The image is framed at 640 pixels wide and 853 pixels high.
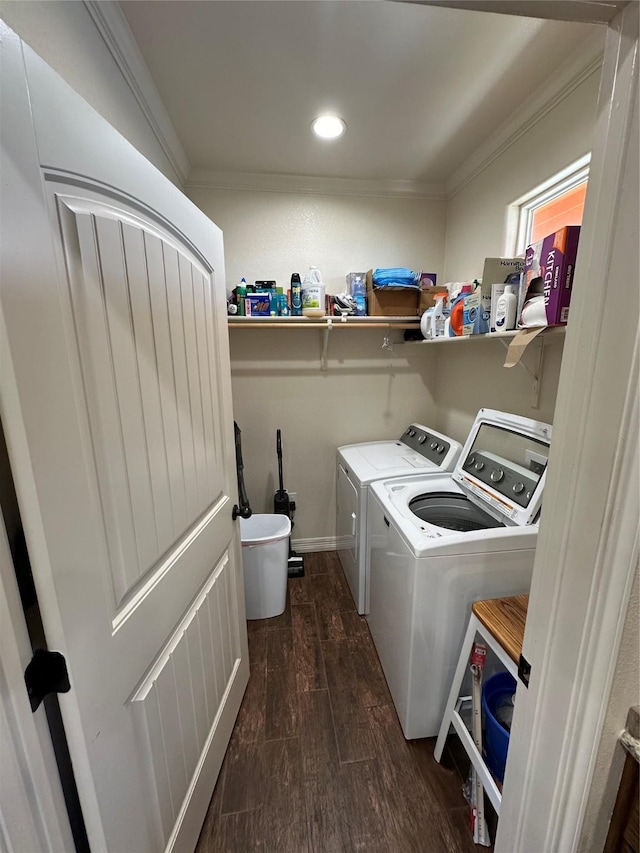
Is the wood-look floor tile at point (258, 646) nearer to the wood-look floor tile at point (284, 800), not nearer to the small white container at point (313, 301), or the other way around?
the wood-look floor tile at point (284, 800)

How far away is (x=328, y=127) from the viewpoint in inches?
67.6

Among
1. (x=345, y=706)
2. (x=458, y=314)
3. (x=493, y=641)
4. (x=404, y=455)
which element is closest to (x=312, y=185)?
(x=458, y=314)

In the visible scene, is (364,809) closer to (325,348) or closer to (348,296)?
(325,348)

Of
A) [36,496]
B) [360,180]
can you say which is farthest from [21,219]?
[360,180]

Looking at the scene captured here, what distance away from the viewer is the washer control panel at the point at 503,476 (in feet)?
4.50

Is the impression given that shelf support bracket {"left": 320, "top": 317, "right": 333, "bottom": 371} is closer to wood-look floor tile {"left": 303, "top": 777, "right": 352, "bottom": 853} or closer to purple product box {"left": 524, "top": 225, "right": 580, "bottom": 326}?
purple product box {"left": 524, "top": 225, "right": 580, "bottom": 326}

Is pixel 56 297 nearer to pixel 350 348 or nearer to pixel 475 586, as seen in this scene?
pixel 475 586

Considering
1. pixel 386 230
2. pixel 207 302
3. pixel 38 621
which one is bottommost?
pixel 38 621

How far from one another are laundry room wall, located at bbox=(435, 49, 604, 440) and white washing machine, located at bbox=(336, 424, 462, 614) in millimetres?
252

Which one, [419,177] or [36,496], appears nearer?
[36,496]

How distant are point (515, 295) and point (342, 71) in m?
1.13

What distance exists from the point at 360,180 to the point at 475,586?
93.8 inches

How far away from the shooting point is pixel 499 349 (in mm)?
1859

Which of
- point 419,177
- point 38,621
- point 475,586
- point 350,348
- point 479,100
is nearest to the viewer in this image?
point 38,621
